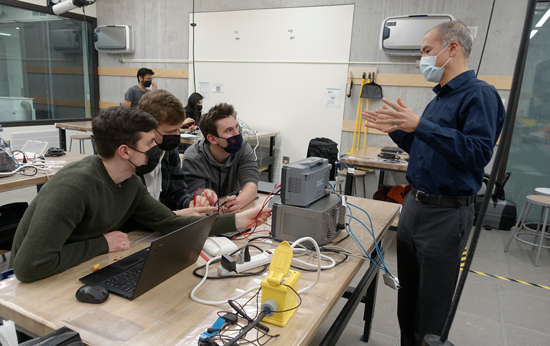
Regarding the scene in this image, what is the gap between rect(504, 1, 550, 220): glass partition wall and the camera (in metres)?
4.07

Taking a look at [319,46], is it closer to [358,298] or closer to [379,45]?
[379,45]

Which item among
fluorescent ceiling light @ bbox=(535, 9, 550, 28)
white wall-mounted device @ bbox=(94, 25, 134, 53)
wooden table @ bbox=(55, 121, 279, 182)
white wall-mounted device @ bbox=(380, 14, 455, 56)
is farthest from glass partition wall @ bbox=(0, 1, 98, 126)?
fluorescent ceiling light @ bbox=(535, 9, 550, 28)

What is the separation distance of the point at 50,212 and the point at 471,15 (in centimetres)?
488

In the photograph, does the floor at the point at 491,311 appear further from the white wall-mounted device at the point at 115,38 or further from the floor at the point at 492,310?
the white wall-mounted device at the point at 115,38

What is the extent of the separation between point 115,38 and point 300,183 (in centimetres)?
611

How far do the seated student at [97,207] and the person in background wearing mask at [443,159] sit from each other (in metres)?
0.83

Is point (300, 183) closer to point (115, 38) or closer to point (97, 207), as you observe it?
point (97, 207)

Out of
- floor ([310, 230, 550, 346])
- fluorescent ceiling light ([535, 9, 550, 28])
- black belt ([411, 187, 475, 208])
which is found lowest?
floor ([310, 230, 550, 346])

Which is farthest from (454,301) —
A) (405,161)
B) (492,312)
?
(405,161)

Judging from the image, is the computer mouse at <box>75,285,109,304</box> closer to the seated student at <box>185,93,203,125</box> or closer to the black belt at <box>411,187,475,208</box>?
the black belt at <box>411,187,475,208</box>

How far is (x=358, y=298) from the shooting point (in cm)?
167

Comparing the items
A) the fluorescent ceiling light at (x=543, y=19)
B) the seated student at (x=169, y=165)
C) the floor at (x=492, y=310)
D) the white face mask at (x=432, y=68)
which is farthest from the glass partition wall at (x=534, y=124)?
the seated student at (x=169, y=165)

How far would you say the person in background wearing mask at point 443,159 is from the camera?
1474 mm

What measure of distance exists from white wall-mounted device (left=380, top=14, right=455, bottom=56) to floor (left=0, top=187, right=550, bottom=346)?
2.51 m
